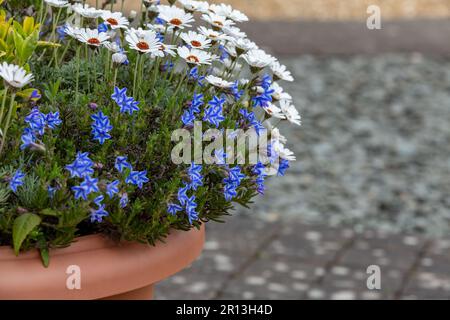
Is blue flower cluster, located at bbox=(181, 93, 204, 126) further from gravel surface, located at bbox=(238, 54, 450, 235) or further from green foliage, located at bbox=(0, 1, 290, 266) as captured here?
gravel surface, located at bbox=(238, 54, 450, 235)

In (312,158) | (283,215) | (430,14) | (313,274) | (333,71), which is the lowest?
(313,274)

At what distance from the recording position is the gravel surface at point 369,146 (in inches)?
175

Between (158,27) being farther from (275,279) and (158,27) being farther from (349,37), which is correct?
(349,37)

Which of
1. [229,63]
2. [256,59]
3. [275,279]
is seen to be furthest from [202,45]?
[275,279]

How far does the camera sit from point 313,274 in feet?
12.1

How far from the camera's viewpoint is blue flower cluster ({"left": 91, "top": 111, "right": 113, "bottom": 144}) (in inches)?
65.5

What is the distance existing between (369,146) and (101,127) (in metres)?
3.82

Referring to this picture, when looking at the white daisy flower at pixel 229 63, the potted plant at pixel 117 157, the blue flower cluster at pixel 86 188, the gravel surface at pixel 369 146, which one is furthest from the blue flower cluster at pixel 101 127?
the gravel surface at pixel 369 146

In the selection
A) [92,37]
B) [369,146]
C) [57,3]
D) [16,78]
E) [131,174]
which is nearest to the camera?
[16,78]

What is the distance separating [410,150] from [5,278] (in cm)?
395

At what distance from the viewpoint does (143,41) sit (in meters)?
1.74

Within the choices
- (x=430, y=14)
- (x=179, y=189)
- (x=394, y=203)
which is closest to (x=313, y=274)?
(x=394, y=203)

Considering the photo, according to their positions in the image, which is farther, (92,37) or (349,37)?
(349,37)

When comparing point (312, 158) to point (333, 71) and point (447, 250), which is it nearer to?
point (447, 250)
